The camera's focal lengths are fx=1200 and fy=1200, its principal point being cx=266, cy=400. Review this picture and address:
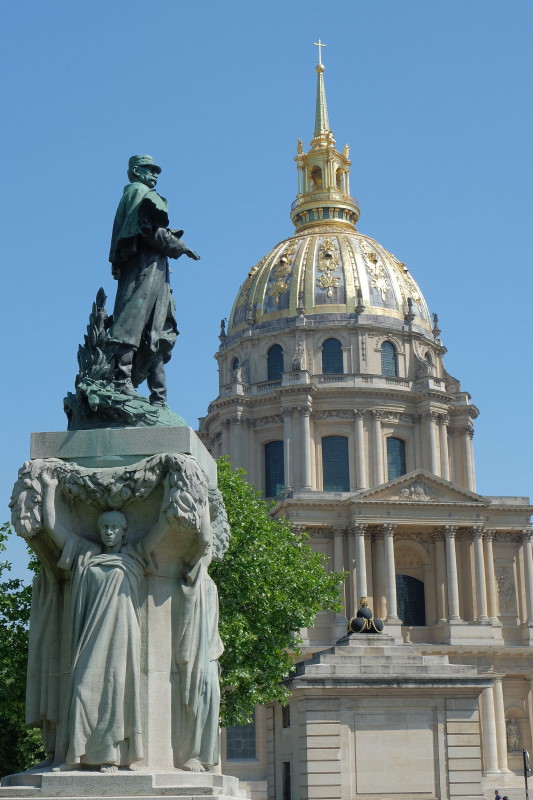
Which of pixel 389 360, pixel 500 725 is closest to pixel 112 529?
pixel 500 725

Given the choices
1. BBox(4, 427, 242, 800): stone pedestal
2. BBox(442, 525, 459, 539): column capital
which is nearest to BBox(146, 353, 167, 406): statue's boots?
BBox(4, 427, 242, 800): stone pedestal

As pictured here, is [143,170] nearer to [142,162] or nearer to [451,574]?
[142,162]

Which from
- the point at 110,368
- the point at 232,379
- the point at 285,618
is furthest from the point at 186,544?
the point at 232,379

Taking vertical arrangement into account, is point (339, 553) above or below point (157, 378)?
above

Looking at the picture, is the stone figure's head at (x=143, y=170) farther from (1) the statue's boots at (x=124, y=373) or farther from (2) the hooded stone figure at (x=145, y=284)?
(1) the statue's boots at (x=124, y=373)

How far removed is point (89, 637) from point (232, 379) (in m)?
81.2

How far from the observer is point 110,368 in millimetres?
9266

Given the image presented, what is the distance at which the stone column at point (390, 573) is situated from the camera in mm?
73312

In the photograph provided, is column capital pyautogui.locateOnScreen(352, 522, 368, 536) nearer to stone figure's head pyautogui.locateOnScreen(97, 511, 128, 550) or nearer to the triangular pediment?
the triangular pediment

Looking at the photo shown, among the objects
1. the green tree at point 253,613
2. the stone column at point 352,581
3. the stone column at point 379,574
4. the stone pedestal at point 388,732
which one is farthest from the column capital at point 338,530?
the stone pedestal at point 388,732

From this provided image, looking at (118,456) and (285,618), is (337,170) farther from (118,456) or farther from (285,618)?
(118,456)

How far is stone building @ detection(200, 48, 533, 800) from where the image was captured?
7419 cm

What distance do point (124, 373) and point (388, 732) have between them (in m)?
25.3

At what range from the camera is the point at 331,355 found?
3418 inches
